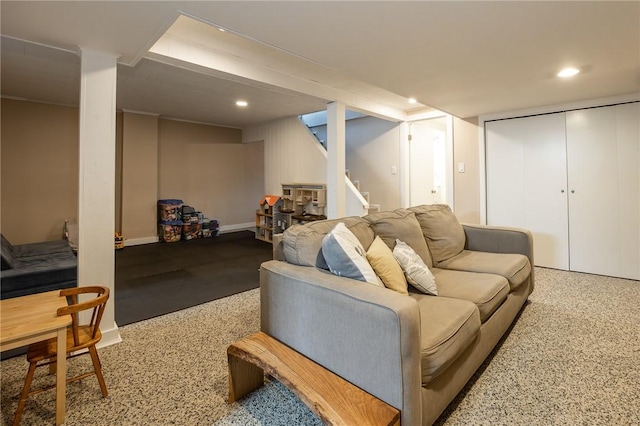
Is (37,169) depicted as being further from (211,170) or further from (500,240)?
(500,240)

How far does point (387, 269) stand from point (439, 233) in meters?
1.23

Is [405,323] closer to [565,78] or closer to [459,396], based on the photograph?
[459,396]

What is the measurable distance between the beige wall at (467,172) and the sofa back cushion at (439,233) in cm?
180

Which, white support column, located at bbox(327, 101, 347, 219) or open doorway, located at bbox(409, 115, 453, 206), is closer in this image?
white support column, located at bbox(327, 101, 347, 219)

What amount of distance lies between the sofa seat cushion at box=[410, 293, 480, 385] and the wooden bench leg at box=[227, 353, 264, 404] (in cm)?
91

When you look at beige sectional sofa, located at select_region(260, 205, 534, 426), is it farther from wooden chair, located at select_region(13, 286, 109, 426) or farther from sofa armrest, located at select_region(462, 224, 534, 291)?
wooden chair, located at select_region(13, 286, 109, 426)

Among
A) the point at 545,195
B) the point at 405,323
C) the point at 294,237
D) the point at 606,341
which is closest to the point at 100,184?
the point at 294,237

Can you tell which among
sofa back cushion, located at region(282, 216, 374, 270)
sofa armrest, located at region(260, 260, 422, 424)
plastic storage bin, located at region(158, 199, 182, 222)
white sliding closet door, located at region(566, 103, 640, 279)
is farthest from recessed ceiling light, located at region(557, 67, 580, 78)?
plastic storage bin, located at region(158, 199, 182, 222)

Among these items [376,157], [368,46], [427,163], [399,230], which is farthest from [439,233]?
[427,163]

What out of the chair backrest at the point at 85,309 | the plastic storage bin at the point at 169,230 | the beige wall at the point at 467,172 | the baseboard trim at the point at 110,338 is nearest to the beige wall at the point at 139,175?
the plastic storage bin at the point at 169,230

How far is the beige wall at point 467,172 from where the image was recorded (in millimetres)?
4539

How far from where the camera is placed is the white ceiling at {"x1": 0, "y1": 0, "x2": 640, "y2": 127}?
1.76 m

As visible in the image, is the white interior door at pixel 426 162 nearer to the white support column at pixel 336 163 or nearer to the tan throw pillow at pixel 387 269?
the white support column at pixel 336 163

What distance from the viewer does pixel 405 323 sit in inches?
47.1
